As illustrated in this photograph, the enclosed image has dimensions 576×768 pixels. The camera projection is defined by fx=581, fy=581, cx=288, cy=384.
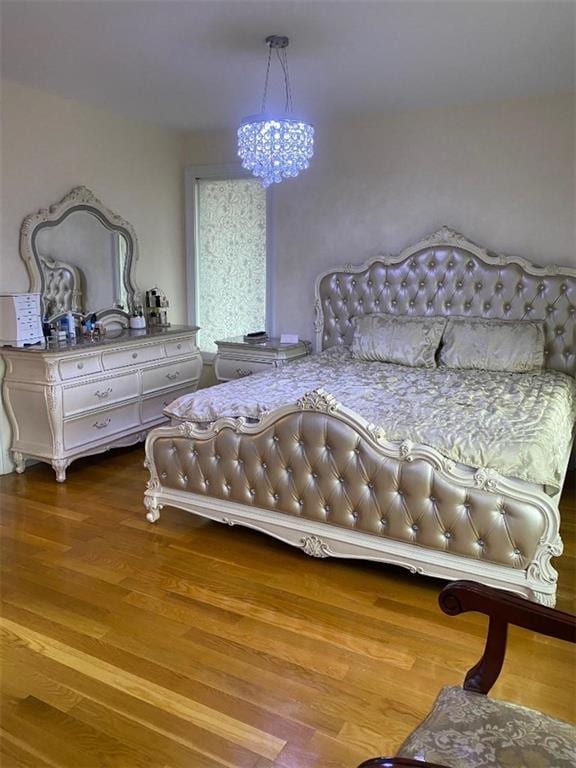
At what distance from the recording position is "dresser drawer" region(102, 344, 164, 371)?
3976mm

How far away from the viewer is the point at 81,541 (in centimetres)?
293

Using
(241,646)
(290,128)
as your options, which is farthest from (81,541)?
(290,128)

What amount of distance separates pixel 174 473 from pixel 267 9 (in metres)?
2.22

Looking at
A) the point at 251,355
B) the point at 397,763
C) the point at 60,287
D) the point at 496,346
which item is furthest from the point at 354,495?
the point at 60,287

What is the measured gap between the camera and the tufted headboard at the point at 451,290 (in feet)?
12.5

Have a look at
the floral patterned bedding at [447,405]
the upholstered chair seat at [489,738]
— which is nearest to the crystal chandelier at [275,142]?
the floral patterned bedding at [447,405]

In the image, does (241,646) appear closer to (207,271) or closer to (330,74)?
(330,74)

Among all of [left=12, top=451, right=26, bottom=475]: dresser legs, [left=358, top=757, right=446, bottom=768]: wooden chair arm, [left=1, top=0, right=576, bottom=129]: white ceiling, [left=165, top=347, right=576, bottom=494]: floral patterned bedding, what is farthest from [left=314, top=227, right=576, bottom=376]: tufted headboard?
[left=358, top=757, right=446, bottom=768]: wooden chair arm

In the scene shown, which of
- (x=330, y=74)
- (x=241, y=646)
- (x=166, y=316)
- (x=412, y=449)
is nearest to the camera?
(x=241, y=646)

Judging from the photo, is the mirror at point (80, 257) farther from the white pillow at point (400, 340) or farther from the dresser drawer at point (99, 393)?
the white pillow at point (400, 340)

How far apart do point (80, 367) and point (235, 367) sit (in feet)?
4.25

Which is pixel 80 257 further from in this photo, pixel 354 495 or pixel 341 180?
pixel 354 495

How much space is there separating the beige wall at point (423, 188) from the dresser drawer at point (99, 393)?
4.63 ft

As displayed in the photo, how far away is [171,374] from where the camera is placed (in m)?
4.57
